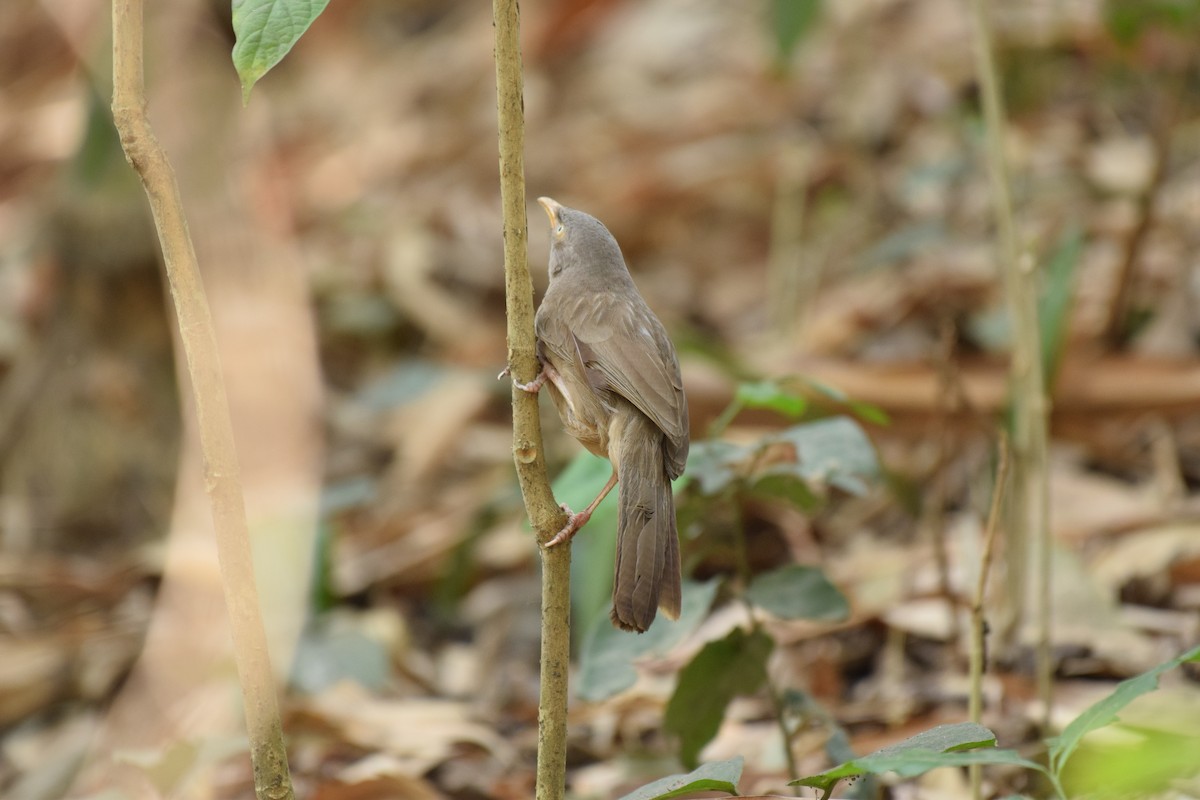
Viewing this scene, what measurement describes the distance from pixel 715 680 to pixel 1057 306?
5.97ft

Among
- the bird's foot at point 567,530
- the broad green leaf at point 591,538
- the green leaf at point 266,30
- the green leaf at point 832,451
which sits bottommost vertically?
the broad green leaf at point 591,538

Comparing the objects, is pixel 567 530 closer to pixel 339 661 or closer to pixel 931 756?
pixel 931 756

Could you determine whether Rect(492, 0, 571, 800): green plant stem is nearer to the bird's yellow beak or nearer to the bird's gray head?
the bird's gray head

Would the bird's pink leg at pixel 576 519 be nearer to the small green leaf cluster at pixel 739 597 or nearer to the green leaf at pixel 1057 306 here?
the small green leaf cluster at pixel 739 597

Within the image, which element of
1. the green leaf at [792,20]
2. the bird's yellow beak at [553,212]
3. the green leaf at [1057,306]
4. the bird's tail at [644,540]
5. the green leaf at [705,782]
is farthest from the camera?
the green leaf at [792,20]

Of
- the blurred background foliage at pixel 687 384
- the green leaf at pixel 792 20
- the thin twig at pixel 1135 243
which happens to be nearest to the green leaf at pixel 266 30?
the blurred background foliage at pixel 687 384

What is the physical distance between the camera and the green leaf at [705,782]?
1.70 metres

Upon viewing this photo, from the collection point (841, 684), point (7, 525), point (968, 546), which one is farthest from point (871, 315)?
point (7, 525)

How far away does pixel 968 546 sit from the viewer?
13.9ft

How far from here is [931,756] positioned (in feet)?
5.11

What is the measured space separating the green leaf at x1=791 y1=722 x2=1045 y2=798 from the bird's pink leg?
1.67ft

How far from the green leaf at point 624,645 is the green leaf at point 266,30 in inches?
51.2

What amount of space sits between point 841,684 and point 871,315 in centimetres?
247

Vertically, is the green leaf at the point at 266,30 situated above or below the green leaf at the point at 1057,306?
above
